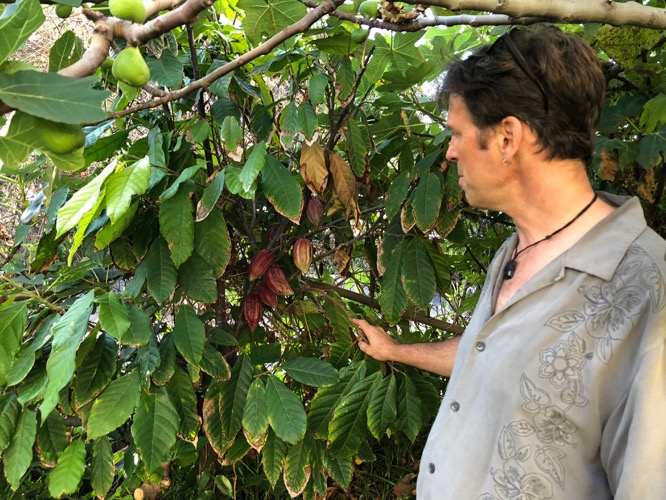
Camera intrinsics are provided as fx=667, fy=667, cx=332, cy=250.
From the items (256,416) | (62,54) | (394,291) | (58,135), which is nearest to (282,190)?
(394,291)

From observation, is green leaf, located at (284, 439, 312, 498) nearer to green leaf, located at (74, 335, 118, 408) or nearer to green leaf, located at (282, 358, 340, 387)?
green leaf, located at (282, 358, 340, 387)

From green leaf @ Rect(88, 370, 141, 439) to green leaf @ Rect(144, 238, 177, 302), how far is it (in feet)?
0.72

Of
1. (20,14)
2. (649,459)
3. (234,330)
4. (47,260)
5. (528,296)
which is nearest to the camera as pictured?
(20,14)

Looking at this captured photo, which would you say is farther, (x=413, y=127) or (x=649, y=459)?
(x=413, y=127)

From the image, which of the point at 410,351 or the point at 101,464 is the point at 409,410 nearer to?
the point at 410,351

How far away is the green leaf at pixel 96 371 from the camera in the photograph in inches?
65.5

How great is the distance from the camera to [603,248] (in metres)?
1.13

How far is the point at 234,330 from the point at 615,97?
1382 mm

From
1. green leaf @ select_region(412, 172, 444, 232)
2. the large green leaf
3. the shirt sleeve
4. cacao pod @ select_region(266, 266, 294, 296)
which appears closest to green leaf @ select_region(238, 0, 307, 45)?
green leaf @ select_region(412, 172, 444, 232)

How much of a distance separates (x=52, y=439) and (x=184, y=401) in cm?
39

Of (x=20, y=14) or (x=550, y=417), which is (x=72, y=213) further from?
(x=550, y=417)

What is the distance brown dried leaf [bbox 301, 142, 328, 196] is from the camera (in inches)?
66.8

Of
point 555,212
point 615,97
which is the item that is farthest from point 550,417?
point 615,97

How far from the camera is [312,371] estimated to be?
5.95ft
